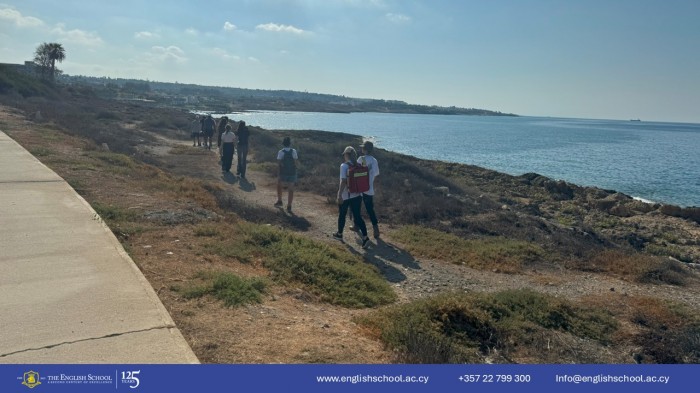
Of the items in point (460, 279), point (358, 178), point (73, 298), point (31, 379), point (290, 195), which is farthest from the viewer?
point (290, 195)

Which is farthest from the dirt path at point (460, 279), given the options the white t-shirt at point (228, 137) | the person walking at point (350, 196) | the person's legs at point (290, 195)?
the white t-shirt at point (228, 137)

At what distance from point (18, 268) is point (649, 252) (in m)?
14.0

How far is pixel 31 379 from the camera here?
122 inches

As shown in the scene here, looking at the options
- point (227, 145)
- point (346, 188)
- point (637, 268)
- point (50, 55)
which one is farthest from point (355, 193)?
point (50, 55)

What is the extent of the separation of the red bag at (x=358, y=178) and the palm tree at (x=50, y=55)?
81943 mm

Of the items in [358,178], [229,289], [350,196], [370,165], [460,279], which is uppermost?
[370,165]

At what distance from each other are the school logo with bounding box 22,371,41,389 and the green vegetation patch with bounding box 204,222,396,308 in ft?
10.4

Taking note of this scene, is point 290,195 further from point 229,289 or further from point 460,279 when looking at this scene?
point 229,289

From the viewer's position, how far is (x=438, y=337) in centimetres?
459

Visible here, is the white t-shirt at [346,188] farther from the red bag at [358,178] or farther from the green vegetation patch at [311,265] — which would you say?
the green vegetation patch at [311,265]

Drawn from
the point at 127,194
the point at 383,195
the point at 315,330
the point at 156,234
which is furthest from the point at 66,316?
the point at 383,195

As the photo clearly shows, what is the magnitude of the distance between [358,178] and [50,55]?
8427 centimetres

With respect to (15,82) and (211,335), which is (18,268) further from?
(15,82)

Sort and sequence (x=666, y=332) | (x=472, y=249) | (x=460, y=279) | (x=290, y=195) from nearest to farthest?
1. (x=666, y=332)
2. (x=460, y=279)
3. (x=472, y=249)
4. (x=290, y=195)
